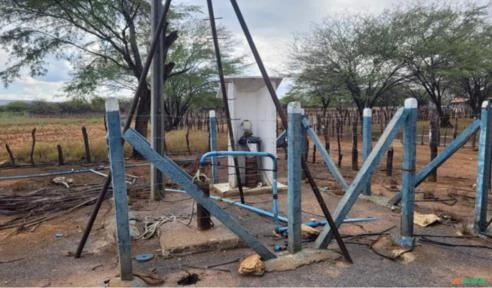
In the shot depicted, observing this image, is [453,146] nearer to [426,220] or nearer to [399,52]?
[426,220]

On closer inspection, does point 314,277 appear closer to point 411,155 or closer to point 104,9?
point 411,155

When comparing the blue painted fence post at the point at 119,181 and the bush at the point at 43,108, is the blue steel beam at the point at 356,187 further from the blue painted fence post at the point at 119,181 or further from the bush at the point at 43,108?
the bush at the point at 43,108

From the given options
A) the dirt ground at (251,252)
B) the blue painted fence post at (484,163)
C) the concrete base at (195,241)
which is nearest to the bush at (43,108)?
the dirt ground at (251,252)

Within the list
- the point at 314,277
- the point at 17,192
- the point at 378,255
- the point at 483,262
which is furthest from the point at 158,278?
the point at 17,192

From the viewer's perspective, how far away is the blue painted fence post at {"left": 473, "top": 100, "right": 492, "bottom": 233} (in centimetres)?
379

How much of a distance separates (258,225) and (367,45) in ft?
46.6

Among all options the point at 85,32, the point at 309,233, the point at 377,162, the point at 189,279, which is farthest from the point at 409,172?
the point at 85,32

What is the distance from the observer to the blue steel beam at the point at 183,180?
9.89ft

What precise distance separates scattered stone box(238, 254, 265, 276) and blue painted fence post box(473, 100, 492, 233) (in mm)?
2590

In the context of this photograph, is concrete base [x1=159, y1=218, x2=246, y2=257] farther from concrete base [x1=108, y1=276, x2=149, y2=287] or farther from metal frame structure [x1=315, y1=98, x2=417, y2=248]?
metal frame structure [x1=315, y1=98, x2=417, y2=248]

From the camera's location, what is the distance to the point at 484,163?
12.5 ft

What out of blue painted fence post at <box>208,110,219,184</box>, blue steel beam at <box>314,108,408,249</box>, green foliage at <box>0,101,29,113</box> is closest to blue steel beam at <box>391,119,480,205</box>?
blue steel beam at <box>314,108,408,249</box>

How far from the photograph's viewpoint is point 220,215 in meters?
3.18

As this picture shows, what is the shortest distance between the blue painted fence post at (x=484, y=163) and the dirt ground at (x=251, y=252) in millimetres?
237
